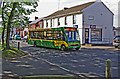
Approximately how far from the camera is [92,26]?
1848 inches

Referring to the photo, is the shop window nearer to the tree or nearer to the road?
the tree

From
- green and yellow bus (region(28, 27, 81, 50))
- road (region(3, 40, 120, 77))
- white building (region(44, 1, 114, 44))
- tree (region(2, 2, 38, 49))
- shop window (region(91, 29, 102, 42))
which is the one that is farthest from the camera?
shop window (region(91, 29, 102, 42))

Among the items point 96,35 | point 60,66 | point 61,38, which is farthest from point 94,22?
point 60,66

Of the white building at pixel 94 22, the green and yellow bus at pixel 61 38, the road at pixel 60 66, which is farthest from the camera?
the white building at pixel 94 22

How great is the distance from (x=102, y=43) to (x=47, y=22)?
2090cm

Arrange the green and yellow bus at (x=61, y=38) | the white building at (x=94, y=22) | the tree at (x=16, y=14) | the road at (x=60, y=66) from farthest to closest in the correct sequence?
1. the white building at (x=94, y=22)
2. the green and yellow bus at (x=61, y=38)
3. the tree at (x=16, y=14)
4. the road at (x=60, y=66)

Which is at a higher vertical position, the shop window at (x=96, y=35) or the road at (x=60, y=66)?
the shop window at (x=96, y=35)

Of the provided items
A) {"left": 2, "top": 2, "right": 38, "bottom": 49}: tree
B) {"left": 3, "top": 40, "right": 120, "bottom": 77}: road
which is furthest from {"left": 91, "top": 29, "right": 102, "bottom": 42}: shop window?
{"left": 3, "top": 40, "right": 120, "bottom": 77}: road

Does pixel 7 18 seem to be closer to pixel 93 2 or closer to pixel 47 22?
pixel 93 2

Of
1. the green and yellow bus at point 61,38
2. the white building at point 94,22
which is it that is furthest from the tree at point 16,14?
A: the white building at point 94,22

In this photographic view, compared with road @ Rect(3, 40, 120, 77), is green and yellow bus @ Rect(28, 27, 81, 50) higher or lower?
higher

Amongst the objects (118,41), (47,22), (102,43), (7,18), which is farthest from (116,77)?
(47,22)

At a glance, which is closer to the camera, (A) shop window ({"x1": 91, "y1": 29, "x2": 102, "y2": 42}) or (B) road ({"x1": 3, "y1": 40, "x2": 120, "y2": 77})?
(B) road ({"x1": 3, "y1": 40, "x2": 120, "y2": 77})

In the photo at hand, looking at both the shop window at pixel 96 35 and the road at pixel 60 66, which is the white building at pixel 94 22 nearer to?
the shop window at pixel 96 35
